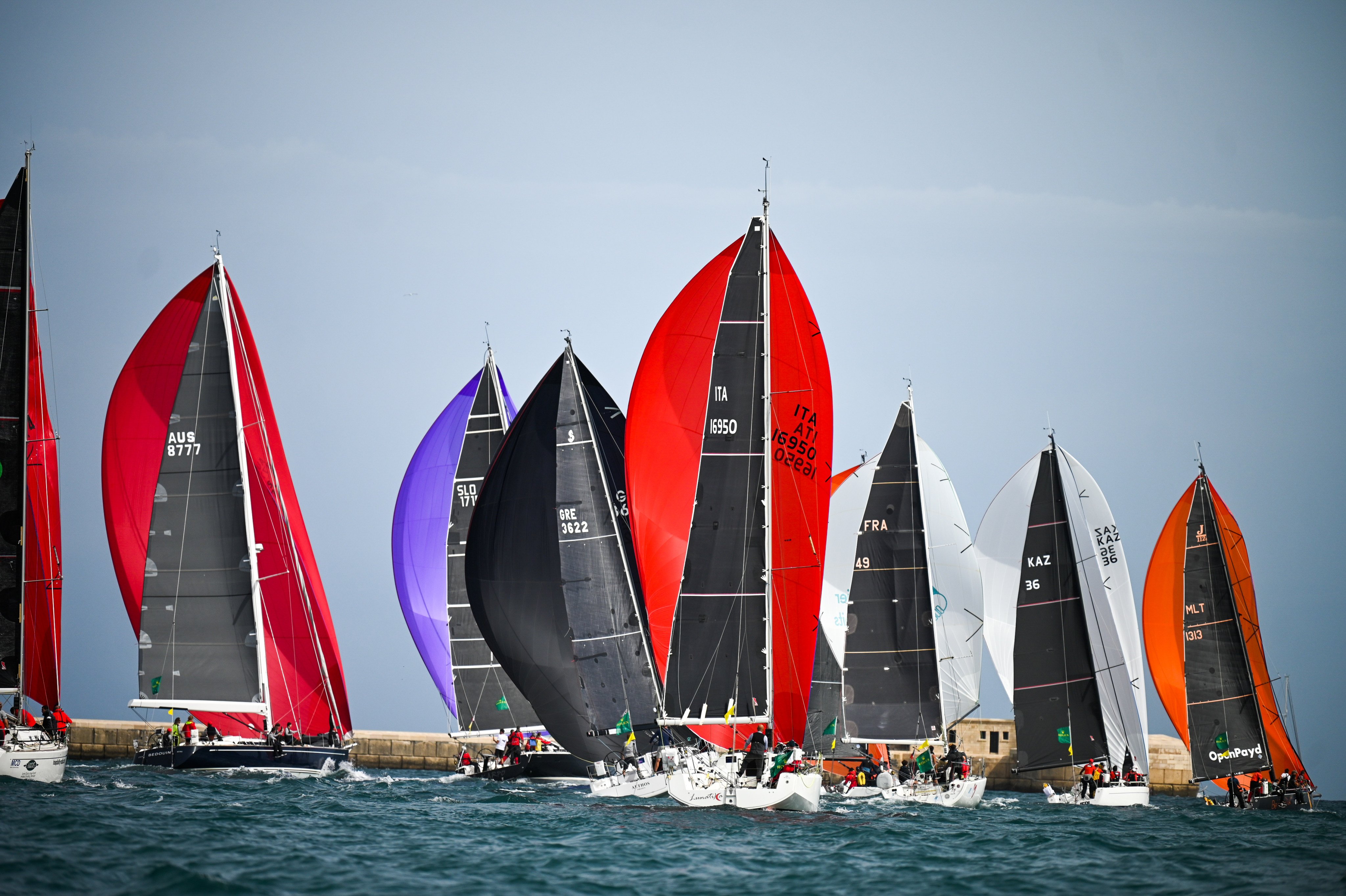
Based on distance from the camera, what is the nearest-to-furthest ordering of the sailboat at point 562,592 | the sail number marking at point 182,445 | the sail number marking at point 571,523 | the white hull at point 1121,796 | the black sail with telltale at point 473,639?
1. the sailboat at point 562,592
2. the sail number marking at point 571,523
3. the sail number marking at point 182,445
4. the white hull at point 1121,796
5. the black sail with telltale at point 473,639

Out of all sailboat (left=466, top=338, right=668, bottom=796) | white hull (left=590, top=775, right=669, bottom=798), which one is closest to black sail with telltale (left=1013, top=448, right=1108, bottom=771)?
sailboat (left=466, top=338, right=668, bottom=796)

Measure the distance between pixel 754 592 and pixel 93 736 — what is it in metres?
29.8

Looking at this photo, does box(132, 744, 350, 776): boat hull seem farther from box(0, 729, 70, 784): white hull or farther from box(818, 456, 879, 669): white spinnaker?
box(818, 456, 879, 669): white spinnaker

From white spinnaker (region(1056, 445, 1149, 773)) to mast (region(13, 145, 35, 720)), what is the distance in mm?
24783

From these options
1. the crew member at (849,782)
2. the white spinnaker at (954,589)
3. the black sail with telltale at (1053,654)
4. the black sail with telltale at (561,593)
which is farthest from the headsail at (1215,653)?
the black sail with telltale at (561,593)

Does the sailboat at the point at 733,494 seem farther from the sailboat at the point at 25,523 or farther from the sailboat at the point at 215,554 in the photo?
the sailboat at the point at 25,523

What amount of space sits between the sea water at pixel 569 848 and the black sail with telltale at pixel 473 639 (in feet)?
24.1

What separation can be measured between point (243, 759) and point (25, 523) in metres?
7.60

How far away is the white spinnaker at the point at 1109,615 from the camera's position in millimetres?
33281

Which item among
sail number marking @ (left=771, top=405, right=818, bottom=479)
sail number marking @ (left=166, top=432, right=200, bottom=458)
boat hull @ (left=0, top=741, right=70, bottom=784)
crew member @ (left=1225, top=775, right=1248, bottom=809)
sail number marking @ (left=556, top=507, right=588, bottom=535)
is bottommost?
crew member @ (left=1225, top=775, right=1248, bottom=809)

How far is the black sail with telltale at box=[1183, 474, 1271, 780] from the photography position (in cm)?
3441

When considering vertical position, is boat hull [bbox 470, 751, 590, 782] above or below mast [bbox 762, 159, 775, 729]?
below

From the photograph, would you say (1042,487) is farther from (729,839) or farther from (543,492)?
(729,839)

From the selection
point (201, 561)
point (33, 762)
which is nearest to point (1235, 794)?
point (201, 561)
